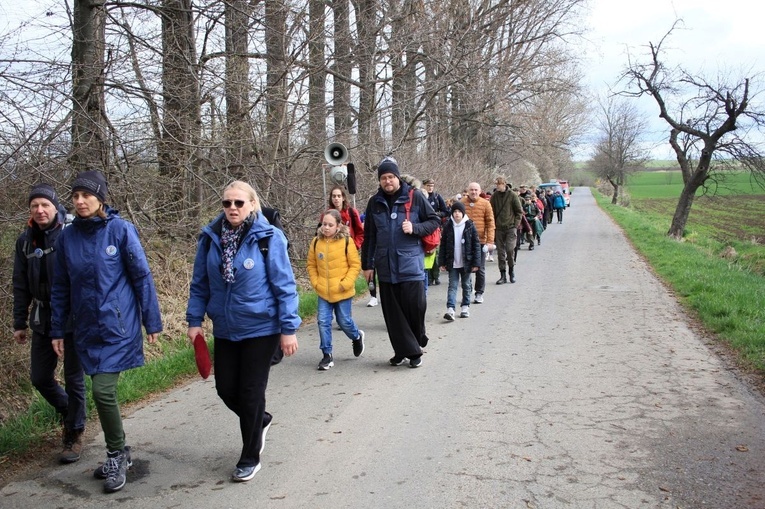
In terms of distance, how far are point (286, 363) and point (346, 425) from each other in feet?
7.35

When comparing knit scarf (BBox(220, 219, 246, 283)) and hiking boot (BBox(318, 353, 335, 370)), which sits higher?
knit scarf (BBox(220, 219, 246, 283))

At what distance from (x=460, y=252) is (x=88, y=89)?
5428 mm

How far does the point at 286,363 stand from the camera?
7395mm

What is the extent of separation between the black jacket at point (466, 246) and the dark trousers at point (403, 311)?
2979mm

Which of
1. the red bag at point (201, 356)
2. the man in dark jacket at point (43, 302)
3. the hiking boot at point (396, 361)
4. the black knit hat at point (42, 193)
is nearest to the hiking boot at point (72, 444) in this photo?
the man in dark jacket at point (43, 302)

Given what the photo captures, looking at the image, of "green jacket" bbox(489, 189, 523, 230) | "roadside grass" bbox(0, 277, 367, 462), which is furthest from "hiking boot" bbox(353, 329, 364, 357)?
"green jacket" bbox(489, 189, 523, 230)

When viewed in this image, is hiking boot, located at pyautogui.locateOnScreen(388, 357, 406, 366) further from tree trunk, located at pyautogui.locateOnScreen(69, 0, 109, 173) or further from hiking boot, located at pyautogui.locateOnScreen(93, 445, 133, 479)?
tree trunk, located at pyautogui.locateOnScreen(69, 0, 109, 173)

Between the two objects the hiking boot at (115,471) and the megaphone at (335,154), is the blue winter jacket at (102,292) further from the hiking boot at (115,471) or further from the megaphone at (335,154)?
the megaphone at (335,154)

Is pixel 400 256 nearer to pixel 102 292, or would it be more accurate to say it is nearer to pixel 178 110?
pixel 102 292

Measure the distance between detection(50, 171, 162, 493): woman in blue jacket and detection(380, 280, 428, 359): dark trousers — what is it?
2991mm

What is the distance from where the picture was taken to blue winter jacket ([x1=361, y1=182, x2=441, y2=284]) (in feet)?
22.6

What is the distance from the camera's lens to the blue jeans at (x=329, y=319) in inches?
280

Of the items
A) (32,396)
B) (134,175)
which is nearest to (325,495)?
(32,396)

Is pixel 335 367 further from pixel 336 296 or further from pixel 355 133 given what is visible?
pixel 355 133
